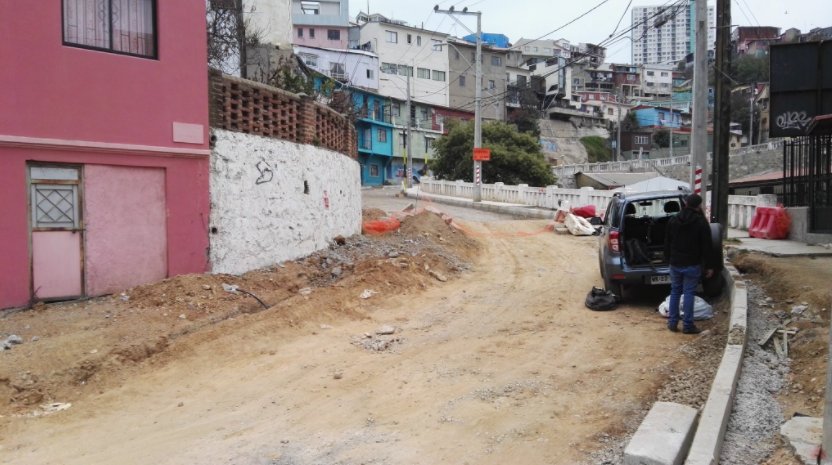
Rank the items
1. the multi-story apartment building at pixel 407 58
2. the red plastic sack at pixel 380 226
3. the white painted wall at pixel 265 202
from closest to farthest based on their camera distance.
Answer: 1. the white painted wall at pixel 265 202
2. the red plastic sack at pixel 380 226
3. the multi-story apartment building at pixel 407 58

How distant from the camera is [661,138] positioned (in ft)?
260

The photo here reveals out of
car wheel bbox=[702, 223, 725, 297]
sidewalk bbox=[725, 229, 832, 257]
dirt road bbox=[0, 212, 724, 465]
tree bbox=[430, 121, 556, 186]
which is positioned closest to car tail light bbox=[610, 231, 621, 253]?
dirt road bbox=[0, 212, 724, 465]

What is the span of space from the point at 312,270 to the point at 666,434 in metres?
7.53

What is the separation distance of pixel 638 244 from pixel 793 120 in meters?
7.24

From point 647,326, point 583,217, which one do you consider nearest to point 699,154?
point 583,217

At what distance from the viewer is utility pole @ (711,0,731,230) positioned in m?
14.4

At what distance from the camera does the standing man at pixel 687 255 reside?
7.40 meters

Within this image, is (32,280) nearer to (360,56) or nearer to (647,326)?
(647,326)

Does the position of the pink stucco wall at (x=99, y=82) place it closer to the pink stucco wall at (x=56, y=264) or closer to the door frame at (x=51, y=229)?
the door frame at (x=51, y=229)

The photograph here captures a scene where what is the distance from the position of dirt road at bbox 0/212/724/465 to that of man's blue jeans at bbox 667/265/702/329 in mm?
221

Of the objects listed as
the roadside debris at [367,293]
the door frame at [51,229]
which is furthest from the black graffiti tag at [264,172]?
the door frame at [51,229]

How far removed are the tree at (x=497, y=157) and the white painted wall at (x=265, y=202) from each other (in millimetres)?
28237

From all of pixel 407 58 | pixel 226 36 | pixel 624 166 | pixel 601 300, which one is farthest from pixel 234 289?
pixel 407 58

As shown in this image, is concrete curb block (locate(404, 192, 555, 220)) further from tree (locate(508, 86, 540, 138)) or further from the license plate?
tree (locate(508, 86, 540, 138))
